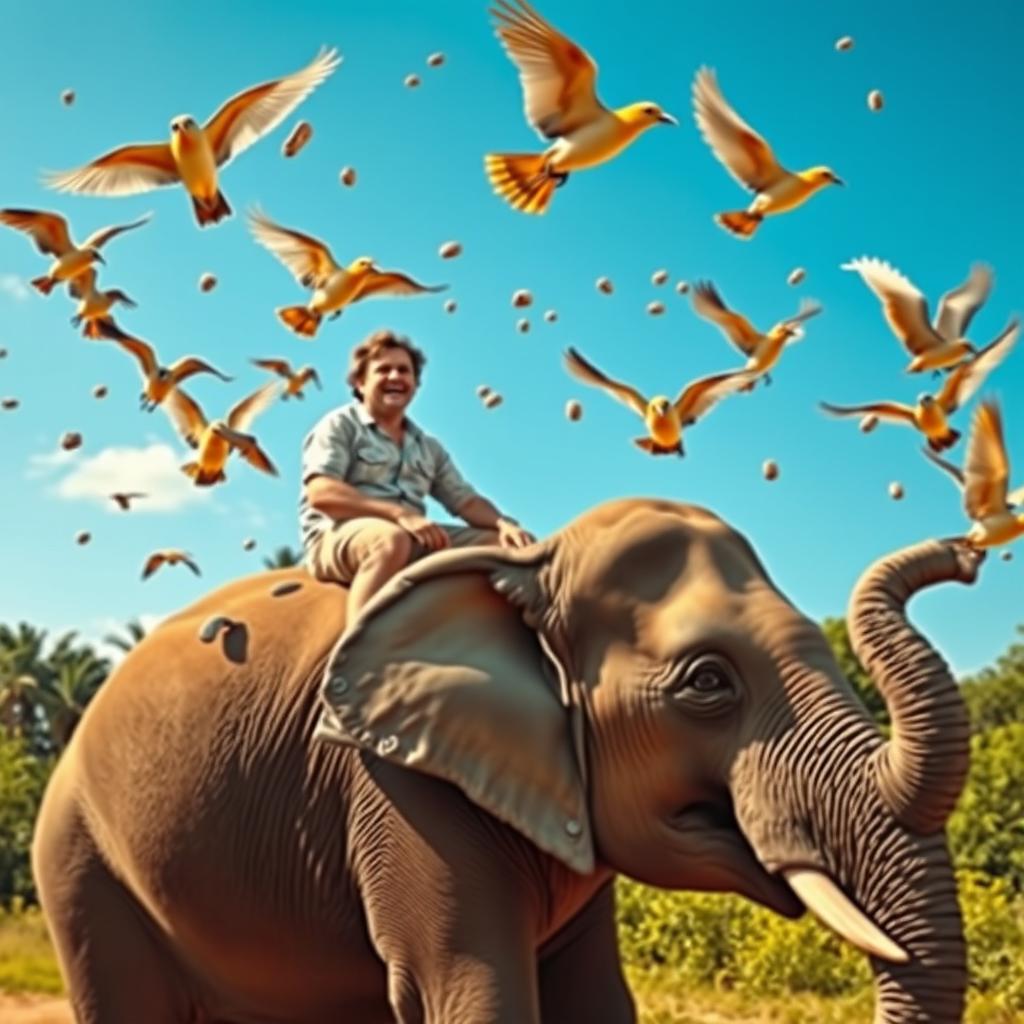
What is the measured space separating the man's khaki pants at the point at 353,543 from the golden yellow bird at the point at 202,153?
334cm

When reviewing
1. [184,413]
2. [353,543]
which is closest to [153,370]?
[184,413]

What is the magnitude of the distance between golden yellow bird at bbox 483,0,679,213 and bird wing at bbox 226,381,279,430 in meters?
1.94

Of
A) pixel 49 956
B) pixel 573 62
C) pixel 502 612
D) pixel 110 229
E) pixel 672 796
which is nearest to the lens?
pixel 672 796

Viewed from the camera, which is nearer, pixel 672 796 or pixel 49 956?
pixel 672 796

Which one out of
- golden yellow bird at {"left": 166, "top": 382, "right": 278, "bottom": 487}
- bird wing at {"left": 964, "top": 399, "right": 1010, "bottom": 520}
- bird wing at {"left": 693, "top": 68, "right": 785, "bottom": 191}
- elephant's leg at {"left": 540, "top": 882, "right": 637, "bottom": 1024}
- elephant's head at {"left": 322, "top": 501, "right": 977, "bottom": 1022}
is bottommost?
elephant's leg at {"left": 540, "top": 882, "right": 637, "bottom": 1024}

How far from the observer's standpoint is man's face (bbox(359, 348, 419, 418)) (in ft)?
18.5

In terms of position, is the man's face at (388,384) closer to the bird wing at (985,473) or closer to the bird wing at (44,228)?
the bird wing at (985,473)

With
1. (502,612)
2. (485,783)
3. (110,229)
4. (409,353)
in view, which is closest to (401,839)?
(485,783)

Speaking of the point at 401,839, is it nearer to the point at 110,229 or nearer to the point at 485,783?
the point at 485,783

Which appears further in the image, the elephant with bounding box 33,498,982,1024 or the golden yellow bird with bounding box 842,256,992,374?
the golden yellow bird with bounding box 842,256,992,374

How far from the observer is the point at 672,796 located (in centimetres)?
457

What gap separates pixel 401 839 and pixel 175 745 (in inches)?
44.1

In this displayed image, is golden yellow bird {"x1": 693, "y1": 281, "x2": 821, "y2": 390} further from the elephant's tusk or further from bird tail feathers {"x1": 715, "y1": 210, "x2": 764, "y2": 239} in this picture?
Answer: the elephant's tusk

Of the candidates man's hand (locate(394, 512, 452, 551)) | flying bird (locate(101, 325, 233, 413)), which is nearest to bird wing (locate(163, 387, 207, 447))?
flying bird (locate(101, 325, 233, 413))
